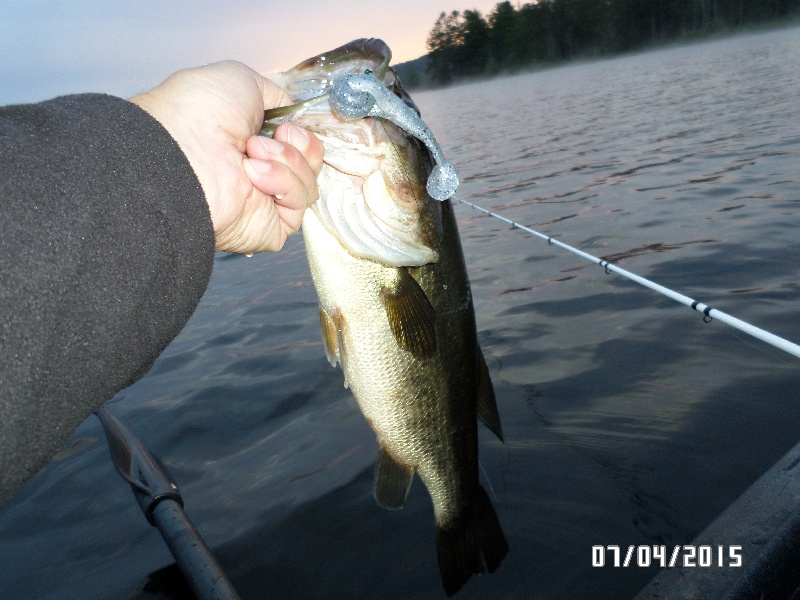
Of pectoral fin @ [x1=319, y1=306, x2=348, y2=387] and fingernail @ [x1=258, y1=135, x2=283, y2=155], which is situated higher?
fingernail @ [x1=258, y1=135, x2=283, y2=155]

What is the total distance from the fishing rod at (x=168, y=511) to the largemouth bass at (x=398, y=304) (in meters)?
0.77

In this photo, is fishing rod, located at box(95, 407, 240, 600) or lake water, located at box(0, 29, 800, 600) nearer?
fishing rod, located at box(95, 407, 240, 600)

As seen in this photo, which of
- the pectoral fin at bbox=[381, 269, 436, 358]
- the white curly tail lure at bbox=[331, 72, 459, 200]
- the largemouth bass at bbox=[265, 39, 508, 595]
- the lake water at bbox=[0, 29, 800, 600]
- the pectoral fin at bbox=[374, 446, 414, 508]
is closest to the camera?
the white curly tail lure at bbox=[331, 72, 459, 200]

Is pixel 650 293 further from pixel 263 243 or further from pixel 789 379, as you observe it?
pixel 263 243

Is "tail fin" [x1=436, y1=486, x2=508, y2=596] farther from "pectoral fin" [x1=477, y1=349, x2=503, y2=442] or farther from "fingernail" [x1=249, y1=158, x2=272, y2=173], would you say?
"fingernail" [x1=249, y1=158, x2=272, y2=173]

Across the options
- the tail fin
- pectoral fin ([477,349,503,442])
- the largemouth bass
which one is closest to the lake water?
the tail fin

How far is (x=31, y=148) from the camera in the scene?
40.4 inches

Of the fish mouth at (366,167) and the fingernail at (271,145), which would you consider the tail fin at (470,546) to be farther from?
the fingernail at (271,145)

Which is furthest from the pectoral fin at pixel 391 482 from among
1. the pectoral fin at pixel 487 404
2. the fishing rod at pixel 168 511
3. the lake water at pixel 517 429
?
the fishing rod at pixel 168 511

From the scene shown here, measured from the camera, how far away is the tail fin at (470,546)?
259 cm

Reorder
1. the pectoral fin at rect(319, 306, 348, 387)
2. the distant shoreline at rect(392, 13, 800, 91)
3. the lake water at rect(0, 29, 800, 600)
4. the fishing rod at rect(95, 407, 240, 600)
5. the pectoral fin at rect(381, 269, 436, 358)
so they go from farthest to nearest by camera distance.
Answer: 1. the distant shoreline at rect(392, 13, 800, 91)
2. the lake water at rect(0, 29, 800, 600)
3. the fishing rod at rect(95, 407, 240, 600)
4. the pectoral fin at rect(319, 306, 348, 387)
5. the pectoral fin at rect(381, 269, 436, 358)

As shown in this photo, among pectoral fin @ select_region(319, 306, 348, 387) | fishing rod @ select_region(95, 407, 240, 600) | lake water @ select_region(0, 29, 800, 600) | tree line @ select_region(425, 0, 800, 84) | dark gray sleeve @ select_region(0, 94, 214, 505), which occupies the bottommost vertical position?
lake water @ select_region(0, 29, 800, 600)

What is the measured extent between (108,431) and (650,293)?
15.8ft

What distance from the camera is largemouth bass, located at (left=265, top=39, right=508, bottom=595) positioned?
1817 mm
